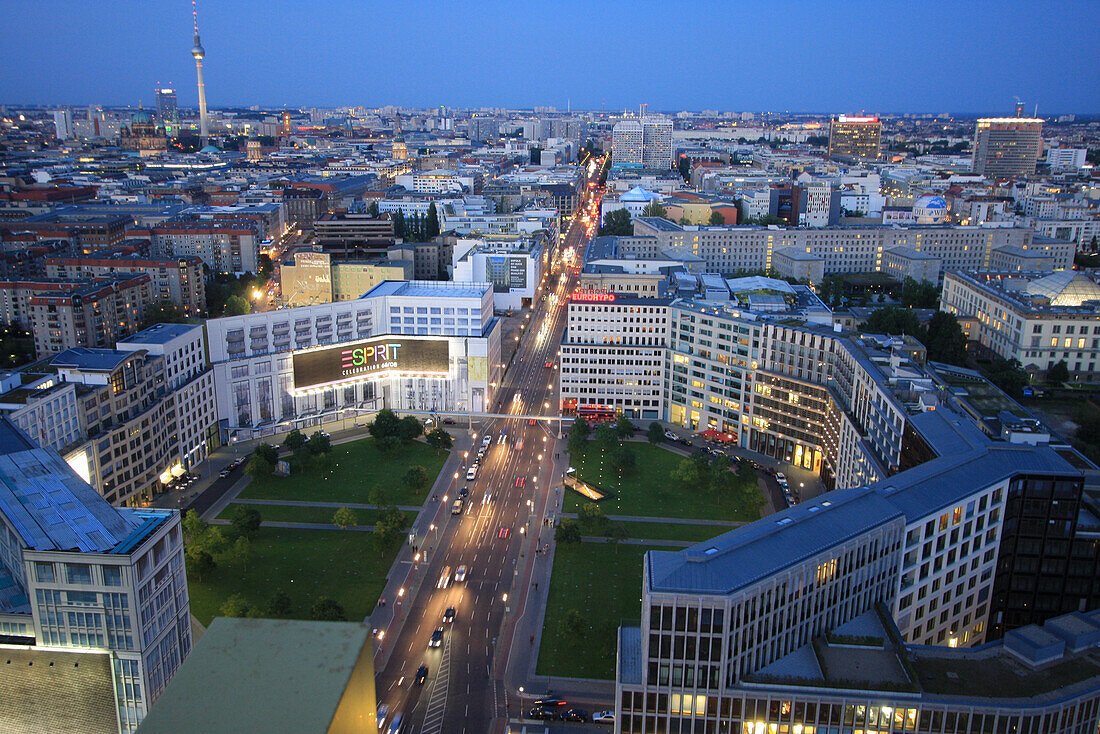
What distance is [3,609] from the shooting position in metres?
39.3

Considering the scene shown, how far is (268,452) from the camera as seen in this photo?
82.8 meters

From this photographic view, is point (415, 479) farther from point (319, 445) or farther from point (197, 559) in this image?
point (197, 559)

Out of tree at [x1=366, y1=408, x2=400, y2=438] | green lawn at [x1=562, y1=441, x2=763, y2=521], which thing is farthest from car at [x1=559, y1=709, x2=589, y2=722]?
tree at [x1=366, y1=408, x2=400, y2=438]

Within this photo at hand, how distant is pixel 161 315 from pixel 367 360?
141 ft

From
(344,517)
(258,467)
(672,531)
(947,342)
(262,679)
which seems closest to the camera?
(262,679)

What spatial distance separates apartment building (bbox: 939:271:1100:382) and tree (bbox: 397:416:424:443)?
81274 mm

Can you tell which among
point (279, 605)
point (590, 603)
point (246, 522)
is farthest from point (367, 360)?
point (590, 603)

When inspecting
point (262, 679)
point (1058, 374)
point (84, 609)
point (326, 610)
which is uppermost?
point (262, 679)

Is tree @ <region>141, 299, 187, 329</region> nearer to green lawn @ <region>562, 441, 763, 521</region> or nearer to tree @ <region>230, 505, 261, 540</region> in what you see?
tree @ <region>230, 505, 261, 540</region>

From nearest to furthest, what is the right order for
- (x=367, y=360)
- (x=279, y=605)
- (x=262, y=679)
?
(x=262, y=679) → (x=279, y=605) → (x=367, y=360)

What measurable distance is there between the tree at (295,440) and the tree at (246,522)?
17070mm

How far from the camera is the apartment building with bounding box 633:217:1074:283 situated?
171125 millimetres

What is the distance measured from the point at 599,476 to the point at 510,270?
Result: 7947 centimetres

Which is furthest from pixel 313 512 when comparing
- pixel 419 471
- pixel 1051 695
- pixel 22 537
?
pixel 1051 695
